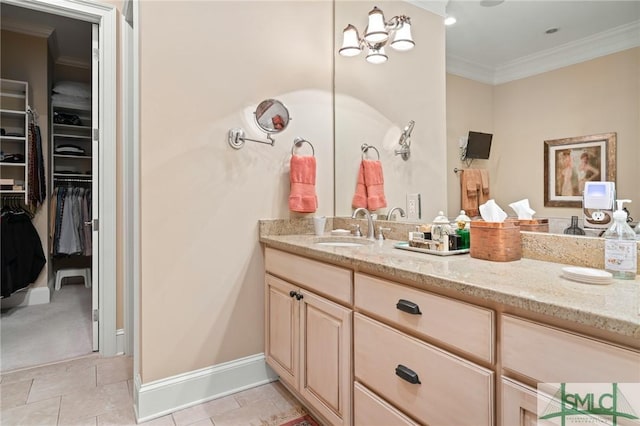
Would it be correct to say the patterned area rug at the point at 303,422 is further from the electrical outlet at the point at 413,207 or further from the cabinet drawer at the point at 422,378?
the electrical outlet at the point at 413,207

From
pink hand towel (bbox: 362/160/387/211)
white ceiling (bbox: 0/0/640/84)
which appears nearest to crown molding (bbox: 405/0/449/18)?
Result: white ceiling (bbox: 0/0/640/84)

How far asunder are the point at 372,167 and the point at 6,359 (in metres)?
2.85

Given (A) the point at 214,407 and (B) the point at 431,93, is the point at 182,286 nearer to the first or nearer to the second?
(A) the point at 214,407

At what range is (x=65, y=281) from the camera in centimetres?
465

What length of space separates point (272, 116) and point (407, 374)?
1610 millimetres

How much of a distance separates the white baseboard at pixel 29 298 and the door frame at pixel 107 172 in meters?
1.72

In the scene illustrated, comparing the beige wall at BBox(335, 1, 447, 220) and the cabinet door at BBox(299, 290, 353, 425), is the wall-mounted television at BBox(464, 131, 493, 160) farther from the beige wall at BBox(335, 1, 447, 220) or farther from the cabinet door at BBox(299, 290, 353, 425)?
the cabinet door at BBox(299, 290, 353, 425)

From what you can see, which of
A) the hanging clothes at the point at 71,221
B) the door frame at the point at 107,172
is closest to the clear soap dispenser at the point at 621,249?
the door frame at the point at 107,172

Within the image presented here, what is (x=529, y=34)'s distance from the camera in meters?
1.34

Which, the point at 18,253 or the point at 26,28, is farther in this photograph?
the point at 26,28

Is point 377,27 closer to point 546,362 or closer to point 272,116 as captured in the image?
point 272,116

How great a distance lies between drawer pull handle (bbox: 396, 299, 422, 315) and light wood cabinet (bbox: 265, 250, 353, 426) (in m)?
0.30

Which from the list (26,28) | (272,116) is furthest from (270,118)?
(26,28)

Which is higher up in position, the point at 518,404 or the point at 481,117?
the point at 481,117
